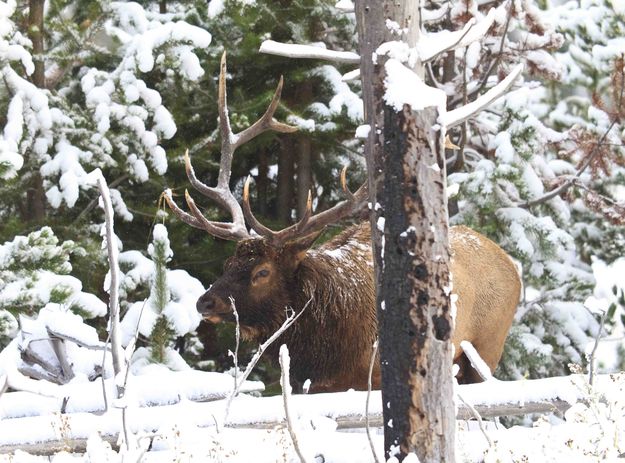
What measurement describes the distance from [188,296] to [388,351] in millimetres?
3485

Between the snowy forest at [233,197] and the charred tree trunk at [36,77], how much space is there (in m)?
0.03

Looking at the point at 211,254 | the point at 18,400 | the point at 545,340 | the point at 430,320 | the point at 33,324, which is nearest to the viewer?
the point at 430,320

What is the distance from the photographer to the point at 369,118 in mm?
3400

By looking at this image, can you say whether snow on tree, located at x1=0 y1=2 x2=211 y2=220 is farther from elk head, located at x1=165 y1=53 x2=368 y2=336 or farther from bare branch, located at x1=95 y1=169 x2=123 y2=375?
bare branch, located at x1=95 y1=169 x2=123 y2=375

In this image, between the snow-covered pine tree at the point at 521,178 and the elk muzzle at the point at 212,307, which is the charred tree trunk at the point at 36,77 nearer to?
the elk muzzle at the point at 212,307

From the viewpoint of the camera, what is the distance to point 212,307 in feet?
19.0

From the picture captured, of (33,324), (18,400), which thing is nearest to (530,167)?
(33,324)

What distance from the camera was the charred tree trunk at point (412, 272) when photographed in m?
3.30

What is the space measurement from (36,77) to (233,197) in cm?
245

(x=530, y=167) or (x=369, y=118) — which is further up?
(x=530, y=167)

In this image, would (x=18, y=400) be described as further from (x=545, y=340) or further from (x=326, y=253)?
(x=545, y=340)

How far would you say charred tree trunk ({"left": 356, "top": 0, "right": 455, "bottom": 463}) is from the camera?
10.8 ft

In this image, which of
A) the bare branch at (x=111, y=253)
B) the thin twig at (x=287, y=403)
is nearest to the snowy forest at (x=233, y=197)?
the bare branch at (x=111, y=253)

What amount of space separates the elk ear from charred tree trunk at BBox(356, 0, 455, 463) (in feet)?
8.99
